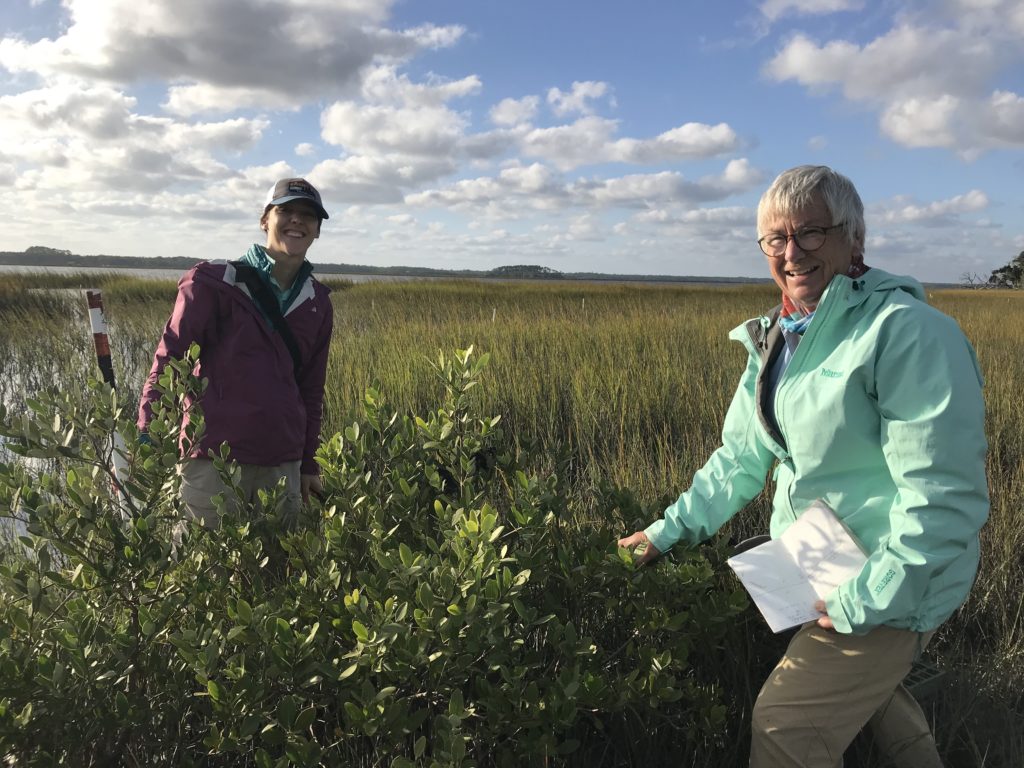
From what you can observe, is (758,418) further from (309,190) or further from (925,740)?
(309,190)

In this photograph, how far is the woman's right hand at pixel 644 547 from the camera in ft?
5.85

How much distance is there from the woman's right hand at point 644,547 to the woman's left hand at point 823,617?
0.43m

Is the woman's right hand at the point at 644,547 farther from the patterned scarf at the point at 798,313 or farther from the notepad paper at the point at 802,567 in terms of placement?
the patterned scarf at the point at 798,313

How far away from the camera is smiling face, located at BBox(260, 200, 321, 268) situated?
257 cm

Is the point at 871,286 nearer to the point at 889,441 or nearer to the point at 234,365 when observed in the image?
the point at 889,441

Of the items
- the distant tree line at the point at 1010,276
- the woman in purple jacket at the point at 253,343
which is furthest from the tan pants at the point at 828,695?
the distant tree line at the point at 1010,276

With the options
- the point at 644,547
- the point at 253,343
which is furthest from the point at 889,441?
the point at 253,343

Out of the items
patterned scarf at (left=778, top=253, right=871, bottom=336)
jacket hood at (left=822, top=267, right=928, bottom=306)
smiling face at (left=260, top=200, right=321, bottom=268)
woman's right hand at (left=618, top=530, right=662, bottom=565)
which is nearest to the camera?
jacket hood at (left=822, top=267, right=928, bottom=306)

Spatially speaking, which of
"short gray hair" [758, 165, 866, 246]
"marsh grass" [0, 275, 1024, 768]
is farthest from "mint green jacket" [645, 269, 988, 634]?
"marsh grass" [0, 275, 1024, 768]

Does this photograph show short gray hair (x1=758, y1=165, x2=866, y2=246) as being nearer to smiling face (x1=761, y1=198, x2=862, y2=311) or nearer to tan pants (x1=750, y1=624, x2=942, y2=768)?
smiling face (x1=761, y1=198, x2=862, y2=311)

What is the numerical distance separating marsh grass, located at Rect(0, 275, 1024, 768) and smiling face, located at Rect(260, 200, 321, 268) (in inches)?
39.2

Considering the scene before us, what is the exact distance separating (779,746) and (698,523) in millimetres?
549

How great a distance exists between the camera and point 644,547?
5.89ft

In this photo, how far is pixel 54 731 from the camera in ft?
4.33
